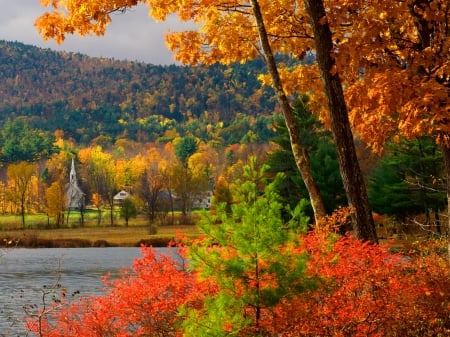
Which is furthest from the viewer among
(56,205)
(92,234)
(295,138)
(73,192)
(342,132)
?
(73,192)

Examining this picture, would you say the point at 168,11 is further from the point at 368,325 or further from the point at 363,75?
the point at 368,325

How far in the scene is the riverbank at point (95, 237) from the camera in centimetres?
5552

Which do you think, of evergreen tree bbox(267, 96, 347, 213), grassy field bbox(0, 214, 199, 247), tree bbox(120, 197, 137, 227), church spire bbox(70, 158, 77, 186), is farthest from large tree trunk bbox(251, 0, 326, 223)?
church spire bbox(70, 158, 77, 186)

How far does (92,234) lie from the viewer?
64375mm

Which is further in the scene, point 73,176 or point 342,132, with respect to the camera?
point 73,176

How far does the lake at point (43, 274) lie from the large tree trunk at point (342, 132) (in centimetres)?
871

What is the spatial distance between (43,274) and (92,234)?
3036 centimetres

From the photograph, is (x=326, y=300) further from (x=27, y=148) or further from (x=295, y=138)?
(x=27, y=148)

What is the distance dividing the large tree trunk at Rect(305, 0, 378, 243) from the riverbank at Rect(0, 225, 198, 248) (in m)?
40.7

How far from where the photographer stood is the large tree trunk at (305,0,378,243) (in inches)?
392

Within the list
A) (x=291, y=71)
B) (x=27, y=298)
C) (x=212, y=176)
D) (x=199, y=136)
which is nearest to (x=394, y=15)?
(x=291, y=71)

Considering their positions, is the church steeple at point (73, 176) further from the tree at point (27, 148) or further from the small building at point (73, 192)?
the tree at point (27, 148)

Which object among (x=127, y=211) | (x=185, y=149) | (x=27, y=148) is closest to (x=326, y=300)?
(x=127, y=211)

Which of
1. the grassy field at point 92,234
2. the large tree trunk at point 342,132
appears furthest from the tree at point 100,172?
the large tree trunk at point 342,132
